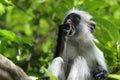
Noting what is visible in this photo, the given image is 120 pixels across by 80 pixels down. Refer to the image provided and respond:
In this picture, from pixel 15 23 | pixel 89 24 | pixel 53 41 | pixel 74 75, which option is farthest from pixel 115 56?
pixel 15 23

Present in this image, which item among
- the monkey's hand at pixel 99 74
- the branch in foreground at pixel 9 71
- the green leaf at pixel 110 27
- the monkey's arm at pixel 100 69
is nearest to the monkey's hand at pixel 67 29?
the monkey's arm at pixel 100 69

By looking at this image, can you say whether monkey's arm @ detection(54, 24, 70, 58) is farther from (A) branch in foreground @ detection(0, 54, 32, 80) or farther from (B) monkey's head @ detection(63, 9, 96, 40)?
(A) branch in foreground @ detection(0, 54, 32, 80)

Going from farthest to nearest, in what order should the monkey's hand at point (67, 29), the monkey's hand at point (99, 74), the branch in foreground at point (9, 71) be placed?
the monkey's hand at point (67, 29) < the monkey's hand at point (99, 74) < the branch in foreground at point (9, 71)

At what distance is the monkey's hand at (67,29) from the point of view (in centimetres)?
496

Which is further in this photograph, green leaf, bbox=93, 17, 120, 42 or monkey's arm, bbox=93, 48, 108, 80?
monkey's arm, bbox=93, 48, 108, 80

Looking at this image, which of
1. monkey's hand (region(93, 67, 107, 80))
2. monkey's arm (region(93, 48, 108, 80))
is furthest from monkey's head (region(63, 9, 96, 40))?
monkey's hand (region(93, 67, 107, 80))

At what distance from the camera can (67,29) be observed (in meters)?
5.09

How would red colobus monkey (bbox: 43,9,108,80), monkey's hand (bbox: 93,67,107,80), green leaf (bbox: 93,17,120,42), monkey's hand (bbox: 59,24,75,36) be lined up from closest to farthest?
1. green leaf (bbox: 93,17,120,42)
2. monkey's hand (bbox: 93,67,107,80)
3. red colobus monkey (bbox: 43,9,108,80)
4. monkey's hand (bbox: 59,24,75,36)

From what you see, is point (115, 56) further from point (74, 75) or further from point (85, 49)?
point (85, 49)

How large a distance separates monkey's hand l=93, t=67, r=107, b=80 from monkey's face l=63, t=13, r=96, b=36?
602mm

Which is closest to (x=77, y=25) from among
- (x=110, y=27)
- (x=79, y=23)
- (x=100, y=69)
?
(x=79, y=23)

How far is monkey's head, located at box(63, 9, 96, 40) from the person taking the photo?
5289 millimetres

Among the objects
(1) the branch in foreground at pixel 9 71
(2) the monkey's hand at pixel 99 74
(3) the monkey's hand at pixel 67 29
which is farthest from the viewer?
(3) the monkey's hand at pixel 67 29

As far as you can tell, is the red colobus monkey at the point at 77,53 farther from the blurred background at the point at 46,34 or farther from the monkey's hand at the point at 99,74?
the blurred background at the point at 46,34
